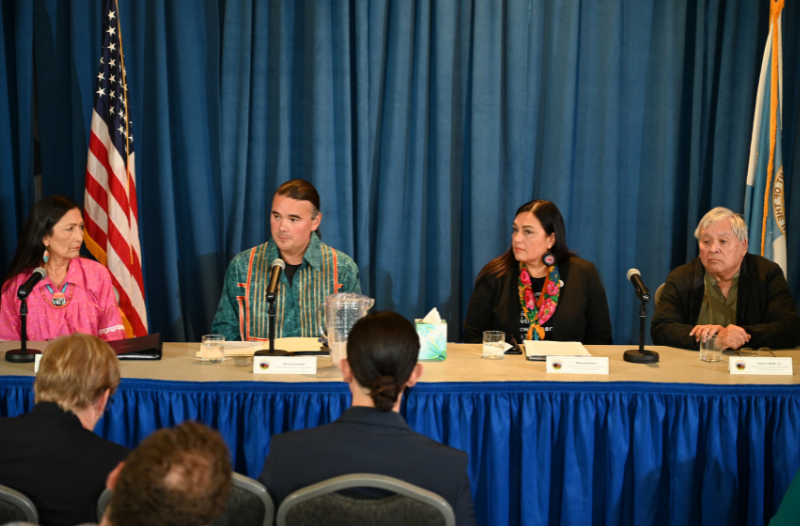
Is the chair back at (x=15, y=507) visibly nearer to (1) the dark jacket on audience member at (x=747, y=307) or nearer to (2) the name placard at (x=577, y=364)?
(2) the name placard at (x=577, y=364)

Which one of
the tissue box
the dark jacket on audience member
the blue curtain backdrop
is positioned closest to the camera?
the tissue box

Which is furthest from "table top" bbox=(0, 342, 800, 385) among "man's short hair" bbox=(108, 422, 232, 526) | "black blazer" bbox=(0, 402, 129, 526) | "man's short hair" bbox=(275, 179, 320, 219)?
"man's short hair" bbox=(108, 422, 232, 526)

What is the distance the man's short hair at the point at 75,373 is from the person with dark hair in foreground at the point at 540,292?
1.97m

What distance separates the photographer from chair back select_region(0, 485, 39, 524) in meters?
1.38

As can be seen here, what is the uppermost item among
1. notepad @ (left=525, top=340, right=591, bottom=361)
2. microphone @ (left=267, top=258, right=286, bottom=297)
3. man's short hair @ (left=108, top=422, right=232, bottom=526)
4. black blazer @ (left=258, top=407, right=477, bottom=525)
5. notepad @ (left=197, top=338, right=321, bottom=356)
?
microphone @ (left=267, top=258, right=286, bottom=297)

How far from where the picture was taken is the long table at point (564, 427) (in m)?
2.27

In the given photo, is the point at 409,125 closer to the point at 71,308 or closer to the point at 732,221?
the point at 732,221

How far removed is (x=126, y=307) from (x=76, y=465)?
2.26 meters

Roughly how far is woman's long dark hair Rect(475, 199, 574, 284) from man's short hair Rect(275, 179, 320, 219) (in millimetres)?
870

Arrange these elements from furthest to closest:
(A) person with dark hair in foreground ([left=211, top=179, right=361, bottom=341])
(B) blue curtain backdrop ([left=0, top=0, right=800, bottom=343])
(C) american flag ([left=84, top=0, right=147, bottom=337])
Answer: (B) blue curtain backdrop ([left=0, top=0, right=800, bottom=343])
(C) american flag ([left=84, top=0, right=147, bottom=337])
(A) person with dark hair in foreground ([left=211, top=179, right=361, bottom=341])

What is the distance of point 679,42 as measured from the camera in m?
4.21

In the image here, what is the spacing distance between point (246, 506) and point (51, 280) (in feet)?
6.67

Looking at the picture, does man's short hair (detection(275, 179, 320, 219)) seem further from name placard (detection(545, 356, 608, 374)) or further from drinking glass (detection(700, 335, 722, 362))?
drinking glass (detection(700, 335, 722, 362))

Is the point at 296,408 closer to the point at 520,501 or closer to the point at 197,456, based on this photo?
the point at 520,501
